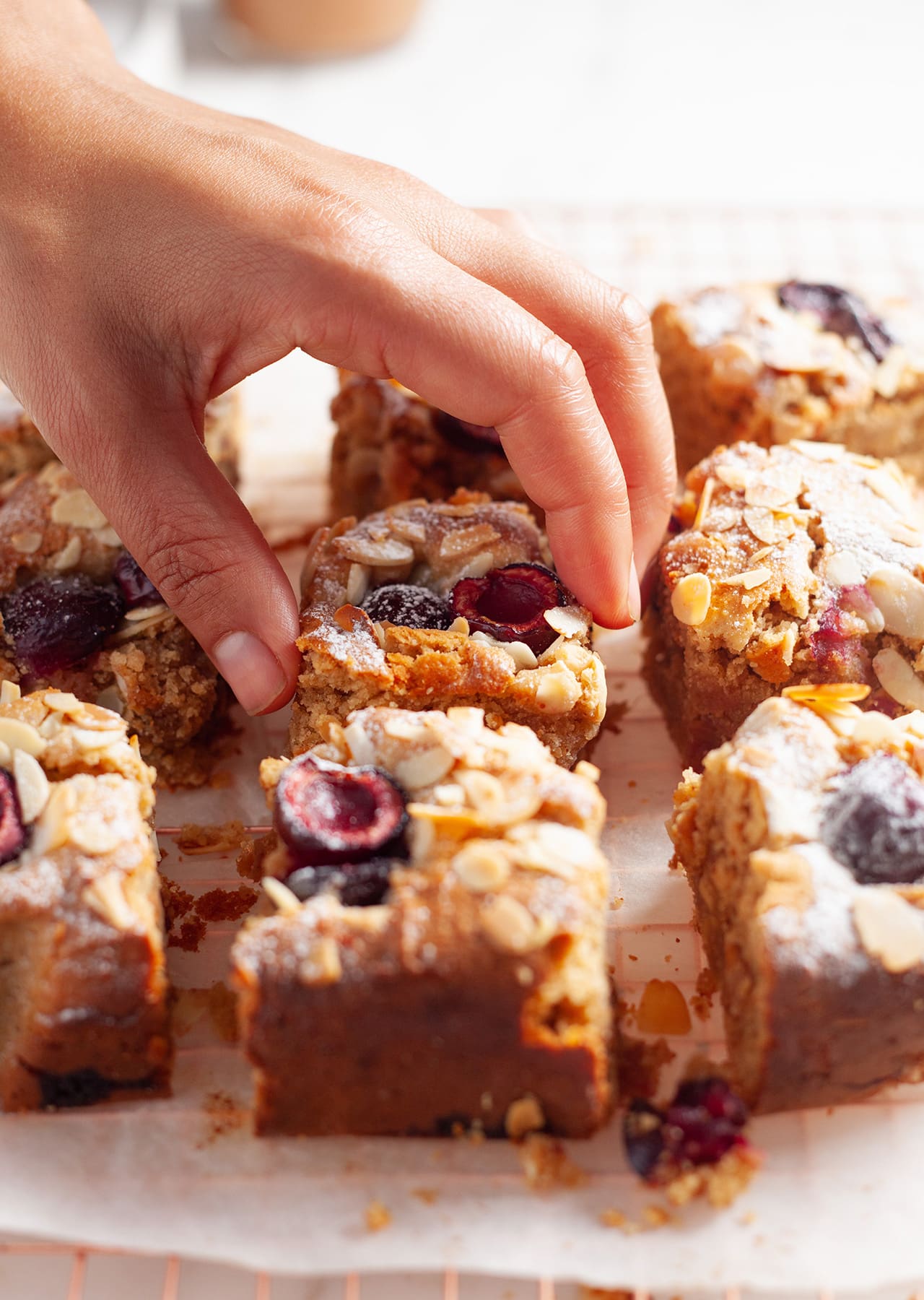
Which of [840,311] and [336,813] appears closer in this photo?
[336,813]

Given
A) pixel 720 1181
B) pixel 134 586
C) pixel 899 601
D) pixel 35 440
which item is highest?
pixel 899 601

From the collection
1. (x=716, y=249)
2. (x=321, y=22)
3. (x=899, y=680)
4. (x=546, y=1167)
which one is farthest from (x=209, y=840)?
(x=321, y=22)

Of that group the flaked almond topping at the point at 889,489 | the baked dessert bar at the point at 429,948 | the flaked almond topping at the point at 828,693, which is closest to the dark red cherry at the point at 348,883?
the baked dessert bar at the point at 429,948

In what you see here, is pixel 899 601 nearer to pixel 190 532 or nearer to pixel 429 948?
pixel 429 948

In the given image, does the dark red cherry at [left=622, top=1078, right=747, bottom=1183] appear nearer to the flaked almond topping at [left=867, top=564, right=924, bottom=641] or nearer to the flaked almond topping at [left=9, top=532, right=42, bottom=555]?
the flaked almond topping at [left=867, top=564, right=924, bottom=641]

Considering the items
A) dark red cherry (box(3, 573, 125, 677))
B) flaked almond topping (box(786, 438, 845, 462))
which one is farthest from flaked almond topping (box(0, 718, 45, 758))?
flaked almond topping (box(786, 438, 845, 462))

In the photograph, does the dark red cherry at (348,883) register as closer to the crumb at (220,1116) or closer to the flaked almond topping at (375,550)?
the crumb at (220,1116)
